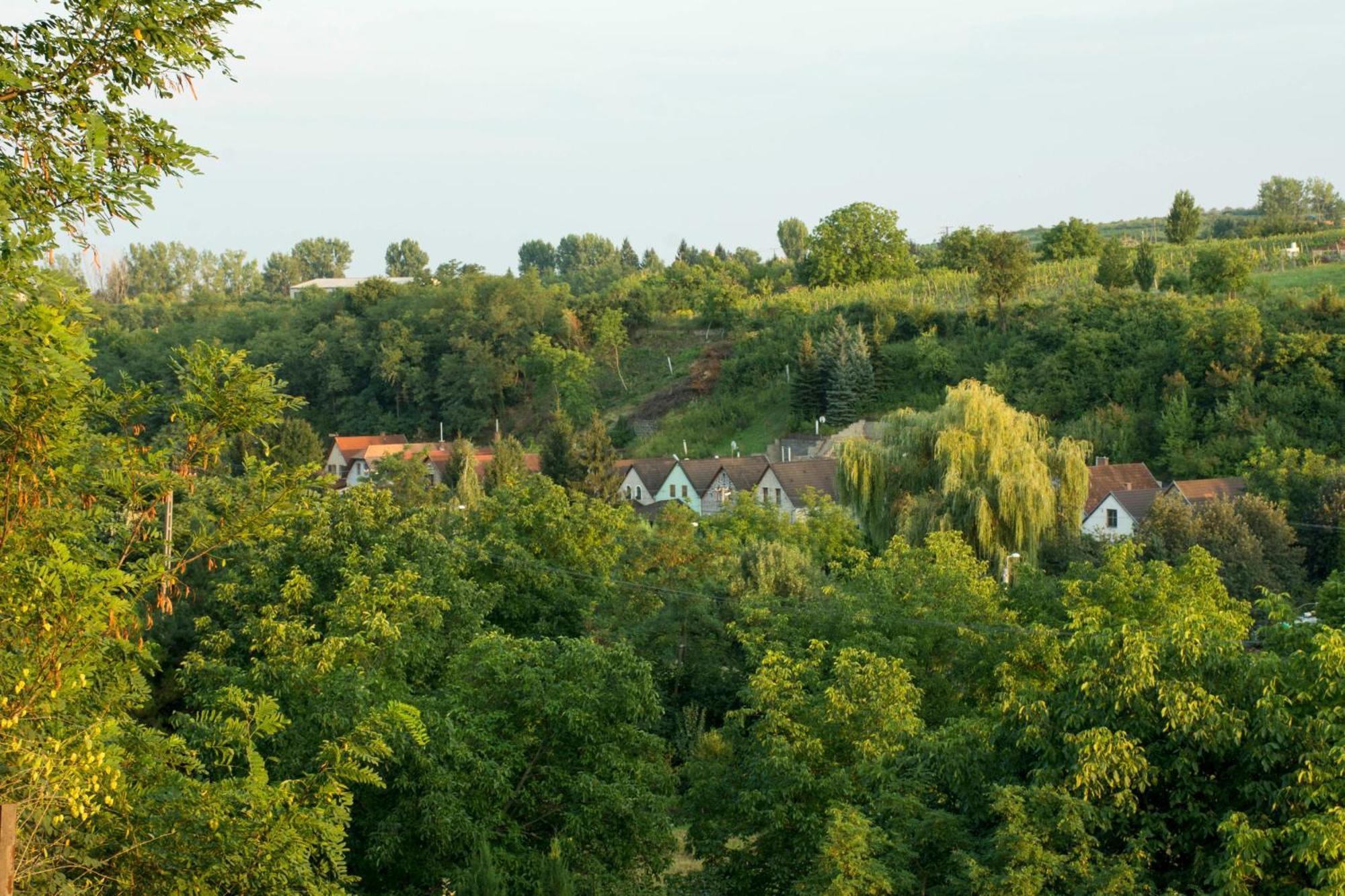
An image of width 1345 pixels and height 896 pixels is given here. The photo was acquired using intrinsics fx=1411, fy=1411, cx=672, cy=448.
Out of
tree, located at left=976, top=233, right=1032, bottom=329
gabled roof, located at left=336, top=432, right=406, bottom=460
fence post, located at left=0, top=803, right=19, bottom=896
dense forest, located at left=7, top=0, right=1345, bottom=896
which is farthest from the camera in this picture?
gabled roof, located at left=336, top=432, right=406, bottom=460

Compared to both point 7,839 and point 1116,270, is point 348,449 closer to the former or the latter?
point 1116,270

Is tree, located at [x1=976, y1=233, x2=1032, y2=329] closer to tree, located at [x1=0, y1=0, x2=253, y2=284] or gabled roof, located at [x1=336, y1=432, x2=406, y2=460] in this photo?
gabled roof, located at [x1=336, y1=432, x2=406, y2=460]

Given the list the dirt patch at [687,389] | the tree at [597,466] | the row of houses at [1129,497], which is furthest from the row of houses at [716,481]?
the dirt patch at [687,389]

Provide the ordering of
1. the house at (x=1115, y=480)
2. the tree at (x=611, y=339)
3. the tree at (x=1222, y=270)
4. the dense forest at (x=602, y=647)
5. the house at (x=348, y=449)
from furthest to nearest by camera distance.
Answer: the tree at (x=611, y=339) < the house at (x=348, y=449) < the tree at (x=1222, y=270) < the house at (x=1115, y=480) < the dense forest at (x=602, y=647)

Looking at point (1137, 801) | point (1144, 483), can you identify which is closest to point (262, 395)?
point (1137, 801)

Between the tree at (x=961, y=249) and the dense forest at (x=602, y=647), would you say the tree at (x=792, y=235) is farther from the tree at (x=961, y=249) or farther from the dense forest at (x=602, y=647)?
the dense forest at (x=602, y=647)

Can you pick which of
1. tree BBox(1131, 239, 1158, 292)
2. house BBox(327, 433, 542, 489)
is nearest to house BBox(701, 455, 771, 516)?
house BBox(327, 433, 542, 489)

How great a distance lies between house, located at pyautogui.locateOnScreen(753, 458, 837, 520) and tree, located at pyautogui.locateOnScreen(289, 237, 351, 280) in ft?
332

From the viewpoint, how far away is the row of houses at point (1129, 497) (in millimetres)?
40406

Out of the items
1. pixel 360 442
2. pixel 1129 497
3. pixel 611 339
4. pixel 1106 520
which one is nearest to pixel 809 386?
pixel 611 339

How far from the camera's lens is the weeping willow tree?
31938 millimetres

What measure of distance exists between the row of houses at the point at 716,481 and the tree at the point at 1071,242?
28816mm

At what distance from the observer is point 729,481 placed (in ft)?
172

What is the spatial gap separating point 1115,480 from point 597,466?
54.4 ft
